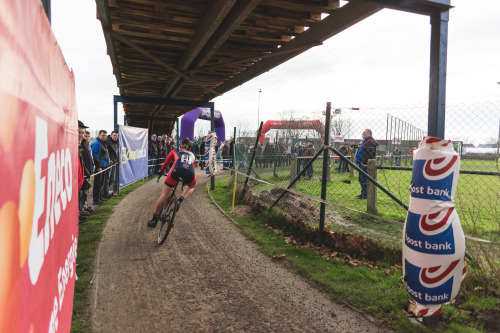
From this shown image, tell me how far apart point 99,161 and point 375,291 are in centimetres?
738

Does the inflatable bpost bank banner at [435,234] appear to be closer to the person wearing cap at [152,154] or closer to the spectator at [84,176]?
the spectator at [84,176]

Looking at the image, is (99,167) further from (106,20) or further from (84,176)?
(106,20)

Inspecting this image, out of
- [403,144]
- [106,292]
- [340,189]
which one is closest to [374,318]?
[106,292]

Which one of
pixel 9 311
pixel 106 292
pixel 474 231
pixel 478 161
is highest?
pixel 478 161

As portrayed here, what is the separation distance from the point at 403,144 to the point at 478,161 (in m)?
18.8

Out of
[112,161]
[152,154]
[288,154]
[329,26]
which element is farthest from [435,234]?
[152,154]

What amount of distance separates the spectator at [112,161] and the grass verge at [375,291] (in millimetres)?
5661

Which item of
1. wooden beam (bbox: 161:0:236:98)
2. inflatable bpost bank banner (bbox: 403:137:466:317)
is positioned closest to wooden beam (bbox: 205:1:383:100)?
wooden beam (bbox: 161:0:236:98)

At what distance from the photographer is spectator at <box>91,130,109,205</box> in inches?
346

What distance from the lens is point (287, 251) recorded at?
5.71 metres

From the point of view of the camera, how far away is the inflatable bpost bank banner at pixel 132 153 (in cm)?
1100

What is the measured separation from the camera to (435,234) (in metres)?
3.26

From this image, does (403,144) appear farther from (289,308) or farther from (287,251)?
(289,308)

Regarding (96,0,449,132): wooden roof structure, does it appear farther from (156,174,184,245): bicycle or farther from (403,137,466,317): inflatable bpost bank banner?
(156,174,184,245): bicycle
